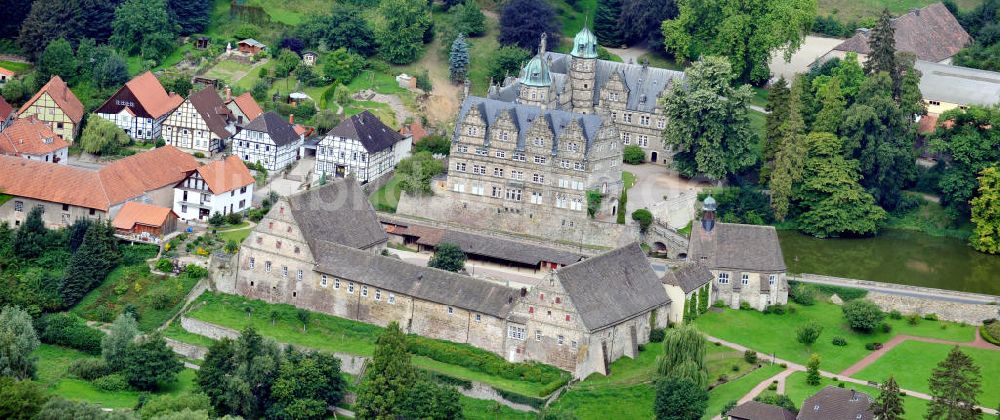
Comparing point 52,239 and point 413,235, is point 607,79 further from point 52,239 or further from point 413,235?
point 52,239

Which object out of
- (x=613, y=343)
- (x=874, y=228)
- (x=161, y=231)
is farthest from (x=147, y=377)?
(x=874, y=228)

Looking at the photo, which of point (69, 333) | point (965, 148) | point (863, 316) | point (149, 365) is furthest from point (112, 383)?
point (965, 148)

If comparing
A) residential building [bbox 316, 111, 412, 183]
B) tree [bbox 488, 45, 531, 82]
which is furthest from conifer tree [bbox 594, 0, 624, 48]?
residential building [bbox 316, 111, 412, 183]

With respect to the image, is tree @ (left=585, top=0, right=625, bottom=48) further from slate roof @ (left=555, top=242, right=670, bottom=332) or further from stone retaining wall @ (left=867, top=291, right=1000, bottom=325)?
slate roof @ (left=555, top=242, right=670, bottom=332)

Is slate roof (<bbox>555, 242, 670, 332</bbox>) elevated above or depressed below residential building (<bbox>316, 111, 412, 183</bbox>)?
below

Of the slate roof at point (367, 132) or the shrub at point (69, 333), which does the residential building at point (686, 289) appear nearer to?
the slate roof at point (367, 132)

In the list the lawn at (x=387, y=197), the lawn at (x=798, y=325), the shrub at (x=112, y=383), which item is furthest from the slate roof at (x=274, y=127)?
the lawn at (x=798, y=325)

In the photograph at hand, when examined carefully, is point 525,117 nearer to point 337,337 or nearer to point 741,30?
point 337,337
